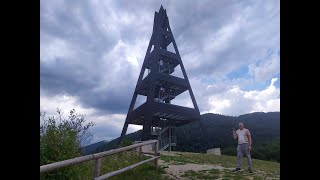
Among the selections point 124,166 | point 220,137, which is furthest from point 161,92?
point 124,166

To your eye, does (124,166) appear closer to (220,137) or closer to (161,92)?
(161,92)

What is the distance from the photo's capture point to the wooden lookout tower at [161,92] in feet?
97.5

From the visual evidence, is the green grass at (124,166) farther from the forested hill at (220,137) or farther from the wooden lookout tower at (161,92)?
the wooden lookout tower at (161,92)

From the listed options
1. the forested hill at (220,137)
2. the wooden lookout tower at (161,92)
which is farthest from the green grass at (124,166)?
the wooden lookout tower at (161,92)

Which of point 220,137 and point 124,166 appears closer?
point 124,166

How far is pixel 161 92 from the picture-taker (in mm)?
33094
